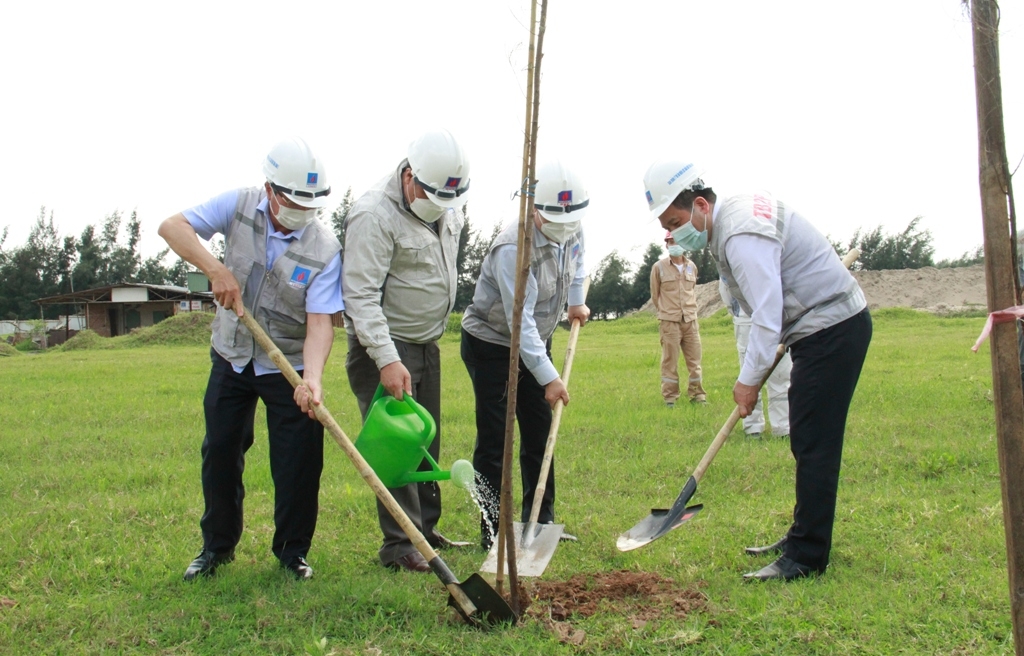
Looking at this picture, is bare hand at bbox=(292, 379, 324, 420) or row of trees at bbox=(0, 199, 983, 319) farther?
row of trees at bbox=(0, 199, 983, 319)

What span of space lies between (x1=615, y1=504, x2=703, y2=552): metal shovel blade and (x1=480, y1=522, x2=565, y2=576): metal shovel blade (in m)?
0.31

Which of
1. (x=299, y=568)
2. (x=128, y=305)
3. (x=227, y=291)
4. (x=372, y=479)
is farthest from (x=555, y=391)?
(x=128, y=305)

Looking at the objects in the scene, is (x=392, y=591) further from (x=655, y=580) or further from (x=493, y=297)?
(x=493, y=297)

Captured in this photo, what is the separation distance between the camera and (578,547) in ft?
13.9

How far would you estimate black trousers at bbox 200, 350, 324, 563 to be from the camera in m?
3.70

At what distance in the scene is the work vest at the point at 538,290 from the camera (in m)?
4.16

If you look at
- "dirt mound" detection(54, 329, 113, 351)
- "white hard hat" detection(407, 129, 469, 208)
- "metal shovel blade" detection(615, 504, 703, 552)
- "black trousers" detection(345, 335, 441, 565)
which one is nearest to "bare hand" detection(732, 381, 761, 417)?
"metal shovel blade" detection(615, 504, 703, 552)

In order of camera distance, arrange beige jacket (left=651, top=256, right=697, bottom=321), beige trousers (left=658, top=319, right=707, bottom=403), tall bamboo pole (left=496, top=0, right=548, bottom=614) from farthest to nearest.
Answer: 1. beige jacket (left=651, top=256, right=697, bottom=321)
2. beige trousers (left=658, top=319, right=707, bottom=403)
3. tall bamboo pole (left=496, top=0, right=548, bottom=614)

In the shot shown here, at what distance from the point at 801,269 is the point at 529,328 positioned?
49.5 inches

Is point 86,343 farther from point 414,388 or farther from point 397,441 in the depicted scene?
point 397,441

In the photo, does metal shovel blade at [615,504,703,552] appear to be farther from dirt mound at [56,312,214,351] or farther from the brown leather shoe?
dirt mound at [56,312,214,351]

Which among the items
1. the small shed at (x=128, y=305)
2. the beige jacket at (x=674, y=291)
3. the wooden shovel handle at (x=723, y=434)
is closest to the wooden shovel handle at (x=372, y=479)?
the wooden shovel handle at (x=723, y=434)

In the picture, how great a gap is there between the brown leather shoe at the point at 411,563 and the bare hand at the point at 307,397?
0.88 metres

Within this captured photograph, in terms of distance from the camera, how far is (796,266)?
3.65 metres
